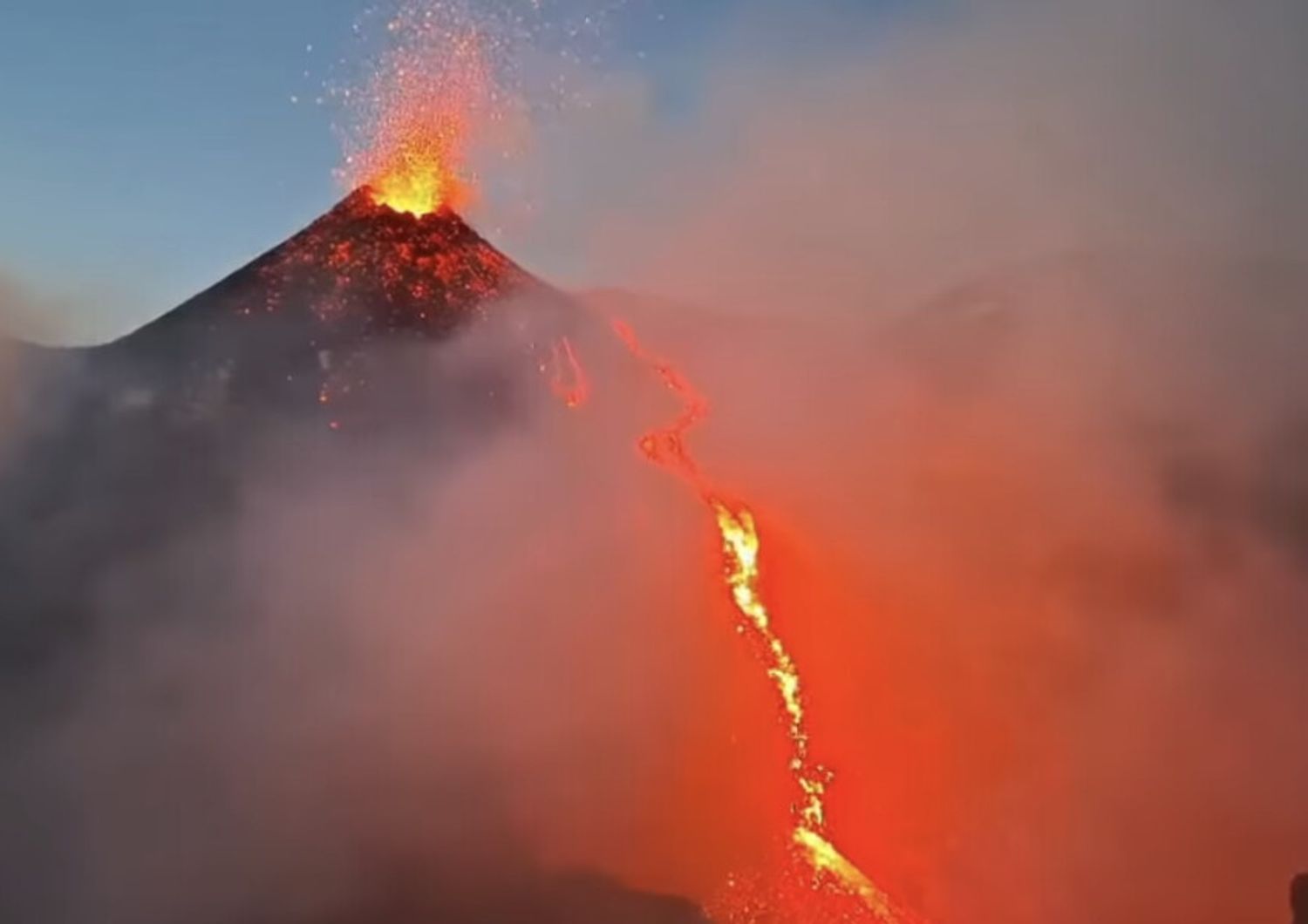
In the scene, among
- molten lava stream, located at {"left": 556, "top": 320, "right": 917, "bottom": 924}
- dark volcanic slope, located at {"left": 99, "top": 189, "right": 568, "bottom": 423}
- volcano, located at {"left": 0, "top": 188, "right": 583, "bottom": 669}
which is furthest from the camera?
dark volcanic slope, located at {"left": 99, "top": 189, "right": 568, "bottom": 423}

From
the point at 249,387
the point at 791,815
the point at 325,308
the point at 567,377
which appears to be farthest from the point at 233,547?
the point at 325,308

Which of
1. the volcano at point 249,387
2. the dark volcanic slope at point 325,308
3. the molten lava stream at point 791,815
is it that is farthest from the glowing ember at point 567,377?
the molten lava stream at point 791,815

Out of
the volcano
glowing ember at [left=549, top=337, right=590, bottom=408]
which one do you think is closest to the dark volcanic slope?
the volcano

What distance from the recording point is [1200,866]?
16.8 meters

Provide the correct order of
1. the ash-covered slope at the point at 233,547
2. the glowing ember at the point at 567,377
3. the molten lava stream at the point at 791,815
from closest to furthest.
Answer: the ash-covered slope at the point at 233,547 → the molten lava stream at the point at 791,815 → the glowing ember at the point at 567,377

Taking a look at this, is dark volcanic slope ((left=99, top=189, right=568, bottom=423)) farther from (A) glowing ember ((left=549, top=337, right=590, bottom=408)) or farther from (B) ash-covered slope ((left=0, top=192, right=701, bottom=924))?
(A) glowing ember ((left=549, top=337, right=590, bottom=408))

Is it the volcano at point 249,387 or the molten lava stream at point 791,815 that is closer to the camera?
the molten lava stream at point 791,815

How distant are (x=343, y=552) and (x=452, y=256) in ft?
43.8

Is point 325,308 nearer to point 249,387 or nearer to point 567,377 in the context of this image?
point 249,387

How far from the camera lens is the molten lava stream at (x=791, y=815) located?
Result: 1505 centimetres

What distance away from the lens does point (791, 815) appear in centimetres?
1645

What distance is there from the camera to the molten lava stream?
1505 centimetres

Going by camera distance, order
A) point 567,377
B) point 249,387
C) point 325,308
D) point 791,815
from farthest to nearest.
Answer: point 325,308 < point 567,377 < point 249,387 < point 791,815

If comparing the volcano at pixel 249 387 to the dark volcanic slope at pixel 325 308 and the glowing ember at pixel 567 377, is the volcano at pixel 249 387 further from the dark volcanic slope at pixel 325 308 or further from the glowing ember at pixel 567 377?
the glowing ember at pixel 567 377
